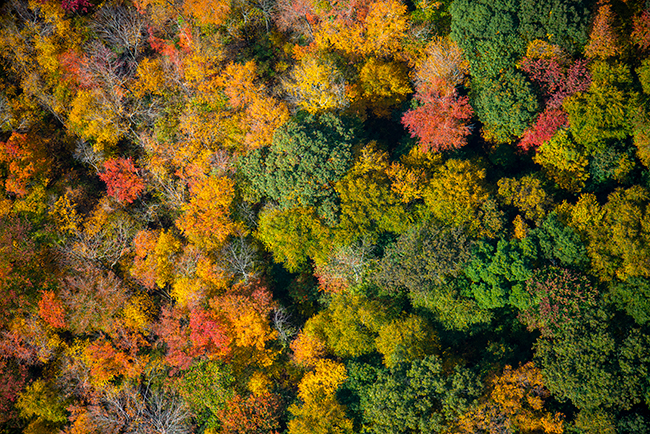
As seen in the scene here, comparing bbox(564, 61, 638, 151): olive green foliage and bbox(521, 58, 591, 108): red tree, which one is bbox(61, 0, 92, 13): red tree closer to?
bbox(521, 58, 591, 108): red tree

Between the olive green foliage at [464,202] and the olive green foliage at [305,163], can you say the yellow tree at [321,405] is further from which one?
the olive green foliage at [464,202]

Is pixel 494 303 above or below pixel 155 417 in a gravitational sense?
above

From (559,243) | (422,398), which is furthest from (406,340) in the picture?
(559,243)

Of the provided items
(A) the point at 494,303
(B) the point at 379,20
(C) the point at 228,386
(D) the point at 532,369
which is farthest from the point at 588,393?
(B) the point at 379,20

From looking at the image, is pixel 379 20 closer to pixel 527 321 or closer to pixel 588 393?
pixel 527 321

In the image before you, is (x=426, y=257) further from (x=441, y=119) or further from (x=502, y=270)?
(x=441, y=119)

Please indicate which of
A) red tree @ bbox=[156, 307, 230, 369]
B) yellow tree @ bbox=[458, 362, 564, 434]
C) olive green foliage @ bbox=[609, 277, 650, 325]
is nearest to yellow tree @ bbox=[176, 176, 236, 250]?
red tree @ bbox=[156, 307, 230, 369]
